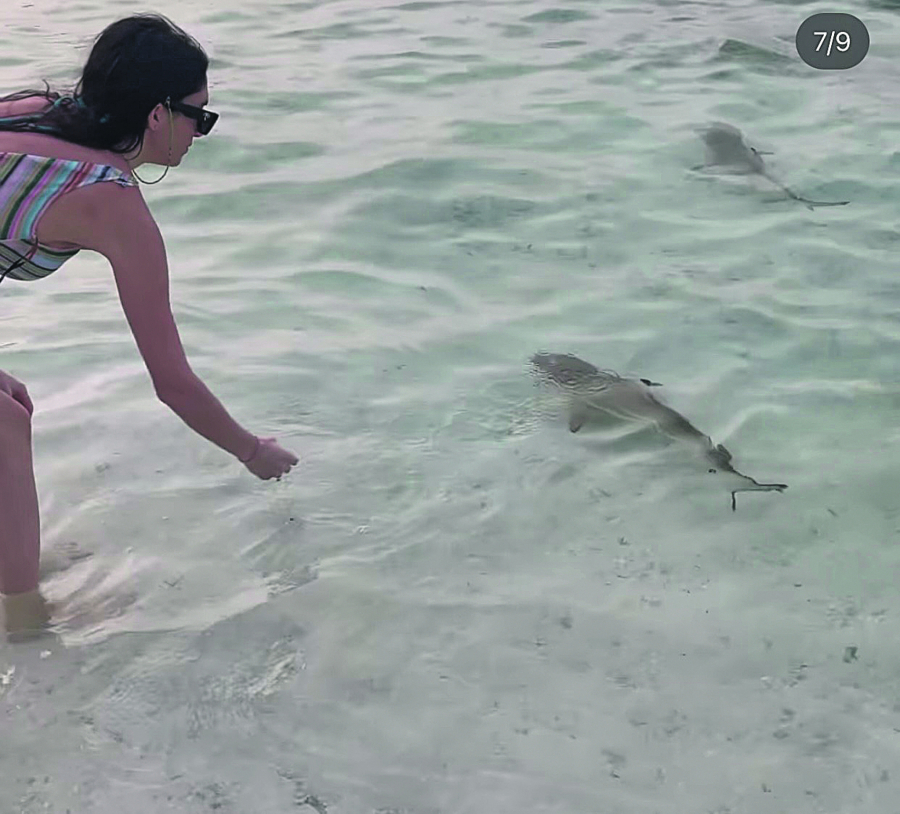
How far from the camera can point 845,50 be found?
8.53 meters

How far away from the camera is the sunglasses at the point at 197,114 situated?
250cm

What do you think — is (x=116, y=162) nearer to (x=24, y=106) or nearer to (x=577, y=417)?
(x=24, y=106)

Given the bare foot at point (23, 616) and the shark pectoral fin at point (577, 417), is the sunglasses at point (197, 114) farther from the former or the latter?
the shark pectoral fin at point (577, 417)

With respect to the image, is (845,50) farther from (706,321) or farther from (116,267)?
(116,267)

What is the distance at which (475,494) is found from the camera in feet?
11.8

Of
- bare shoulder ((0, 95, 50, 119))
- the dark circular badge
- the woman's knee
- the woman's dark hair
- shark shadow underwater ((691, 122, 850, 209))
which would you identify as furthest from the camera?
the dark circular badge

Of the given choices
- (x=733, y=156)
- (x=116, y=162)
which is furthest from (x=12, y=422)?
(x=733, y=156)

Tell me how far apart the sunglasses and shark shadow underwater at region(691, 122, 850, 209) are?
3973 mm

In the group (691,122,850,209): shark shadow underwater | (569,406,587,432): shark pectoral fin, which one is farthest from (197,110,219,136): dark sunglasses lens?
(691,122,850,209): shark shadow underwater

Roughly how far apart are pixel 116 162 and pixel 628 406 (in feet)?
6.45

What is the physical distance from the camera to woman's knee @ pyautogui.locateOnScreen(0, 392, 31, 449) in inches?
109

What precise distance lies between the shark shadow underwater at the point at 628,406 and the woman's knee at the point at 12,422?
1760 mm

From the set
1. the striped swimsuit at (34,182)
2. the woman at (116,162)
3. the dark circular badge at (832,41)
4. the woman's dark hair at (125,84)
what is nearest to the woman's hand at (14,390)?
the woman at (116,162)

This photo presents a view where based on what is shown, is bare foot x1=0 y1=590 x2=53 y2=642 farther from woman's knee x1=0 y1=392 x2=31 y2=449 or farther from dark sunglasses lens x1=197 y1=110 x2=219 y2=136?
dark sunglasses lens x1=197 y1=110 x2=219 y2=136
